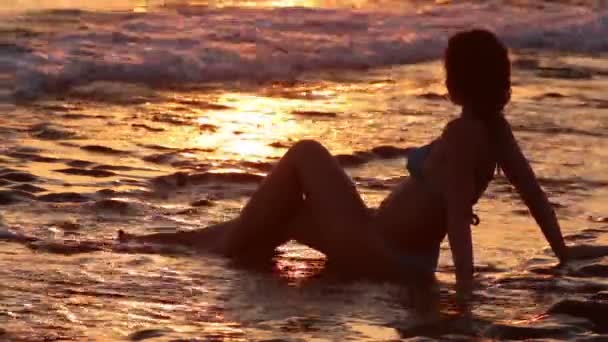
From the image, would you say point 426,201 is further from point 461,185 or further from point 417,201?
point 461,185

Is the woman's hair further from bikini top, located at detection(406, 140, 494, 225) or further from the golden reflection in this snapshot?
the golden reflection

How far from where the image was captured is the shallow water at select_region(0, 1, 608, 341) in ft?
18.1

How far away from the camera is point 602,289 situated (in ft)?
19.4

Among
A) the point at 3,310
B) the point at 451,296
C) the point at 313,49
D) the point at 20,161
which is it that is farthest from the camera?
the point at 313,49

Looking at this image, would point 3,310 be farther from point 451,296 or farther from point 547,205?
point 547,205

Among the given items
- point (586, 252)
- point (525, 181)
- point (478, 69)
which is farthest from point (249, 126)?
point (478, 69)

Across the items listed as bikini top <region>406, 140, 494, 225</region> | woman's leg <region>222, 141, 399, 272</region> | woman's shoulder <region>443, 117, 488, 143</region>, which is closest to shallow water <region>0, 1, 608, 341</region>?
woman's leg <region>222, 141, 399, 272</region>

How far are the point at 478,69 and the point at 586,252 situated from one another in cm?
115

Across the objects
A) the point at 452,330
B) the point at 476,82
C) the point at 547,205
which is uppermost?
the point at 476,82

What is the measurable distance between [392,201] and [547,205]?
66cm

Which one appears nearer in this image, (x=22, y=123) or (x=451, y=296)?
(x=451, y=296)

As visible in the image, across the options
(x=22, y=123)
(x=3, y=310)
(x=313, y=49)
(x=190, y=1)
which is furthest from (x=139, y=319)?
(x=190, y=1)

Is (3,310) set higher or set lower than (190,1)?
lower

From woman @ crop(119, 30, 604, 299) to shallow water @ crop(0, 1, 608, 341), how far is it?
0.15m
